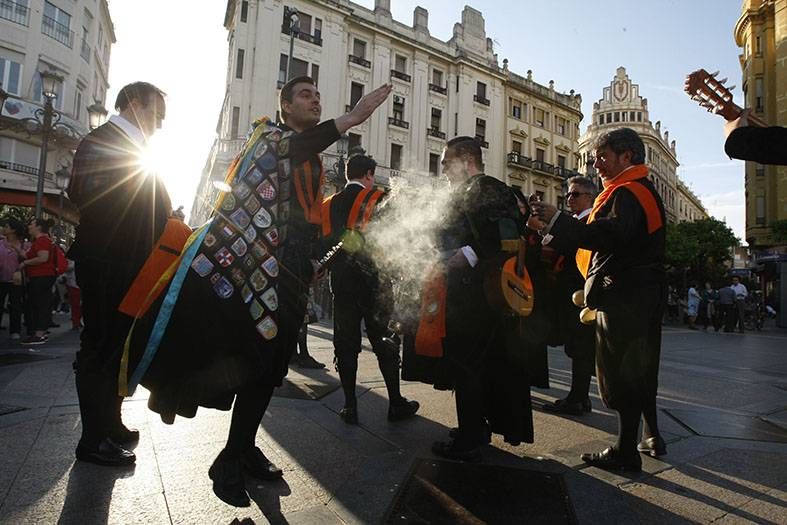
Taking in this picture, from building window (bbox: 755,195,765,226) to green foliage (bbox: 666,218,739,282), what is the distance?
2.30 meters

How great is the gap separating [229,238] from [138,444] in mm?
1498

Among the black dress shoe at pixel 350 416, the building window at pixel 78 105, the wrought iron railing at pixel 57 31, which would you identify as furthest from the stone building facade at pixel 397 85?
the black dress shoe at pixel 350 416

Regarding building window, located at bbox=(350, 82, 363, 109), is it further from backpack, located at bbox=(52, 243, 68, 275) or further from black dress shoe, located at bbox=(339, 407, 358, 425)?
black dress shoe, located at bbox=(339, 407, 358, 425)

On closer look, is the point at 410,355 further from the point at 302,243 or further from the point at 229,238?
the point at 229,238

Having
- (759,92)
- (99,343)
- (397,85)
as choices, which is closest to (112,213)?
(99,343)

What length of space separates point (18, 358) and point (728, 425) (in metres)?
6.97

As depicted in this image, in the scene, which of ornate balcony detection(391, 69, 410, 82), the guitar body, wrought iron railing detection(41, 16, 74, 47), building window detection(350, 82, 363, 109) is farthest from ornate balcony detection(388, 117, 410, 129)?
the guitar body

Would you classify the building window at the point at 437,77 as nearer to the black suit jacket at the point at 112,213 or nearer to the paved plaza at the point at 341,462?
the paved plaza at the point at 341,462

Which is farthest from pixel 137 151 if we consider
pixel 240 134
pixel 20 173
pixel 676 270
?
pixel 676 270

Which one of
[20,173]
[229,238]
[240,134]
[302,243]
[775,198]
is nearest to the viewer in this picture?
[229,238]

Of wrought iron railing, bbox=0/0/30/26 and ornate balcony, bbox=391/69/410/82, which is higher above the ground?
ornate balcony, bbox=391/69/410/82

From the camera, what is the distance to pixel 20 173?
25312 millimetres

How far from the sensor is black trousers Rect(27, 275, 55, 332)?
707cm

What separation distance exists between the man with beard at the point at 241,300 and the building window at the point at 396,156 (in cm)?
3084
